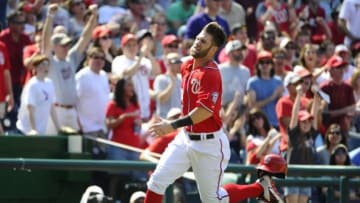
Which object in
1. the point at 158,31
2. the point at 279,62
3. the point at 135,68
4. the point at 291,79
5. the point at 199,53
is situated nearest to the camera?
the point at 199,53

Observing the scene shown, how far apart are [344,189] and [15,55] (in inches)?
184

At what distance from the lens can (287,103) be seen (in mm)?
13281

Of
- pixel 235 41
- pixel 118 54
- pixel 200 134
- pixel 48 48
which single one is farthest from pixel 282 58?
pixel 200 134

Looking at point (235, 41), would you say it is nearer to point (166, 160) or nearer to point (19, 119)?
point (19, 119)

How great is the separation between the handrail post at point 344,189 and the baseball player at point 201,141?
2137 millimetres

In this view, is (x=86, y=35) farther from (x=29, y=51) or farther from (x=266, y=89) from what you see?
(x=266, y=89)

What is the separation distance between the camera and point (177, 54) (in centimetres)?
1395

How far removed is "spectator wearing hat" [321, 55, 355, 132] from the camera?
14156 mm

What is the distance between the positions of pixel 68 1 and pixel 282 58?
9.59 feet

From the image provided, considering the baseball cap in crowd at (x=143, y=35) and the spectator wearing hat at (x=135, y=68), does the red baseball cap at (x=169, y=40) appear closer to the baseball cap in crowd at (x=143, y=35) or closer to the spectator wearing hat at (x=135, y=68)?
the baseball cap in crowd at (x=143, y=35)

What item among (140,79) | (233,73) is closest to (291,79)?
(233,73)

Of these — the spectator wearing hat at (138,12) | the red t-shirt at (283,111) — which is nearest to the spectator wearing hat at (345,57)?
the red t-shirt at (283,111)

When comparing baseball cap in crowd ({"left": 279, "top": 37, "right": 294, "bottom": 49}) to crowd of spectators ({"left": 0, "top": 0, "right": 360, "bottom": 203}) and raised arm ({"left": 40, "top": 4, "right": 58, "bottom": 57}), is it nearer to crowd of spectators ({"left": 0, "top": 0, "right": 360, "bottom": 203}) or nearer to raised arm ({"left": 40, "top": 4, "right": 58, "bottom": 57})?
crowd of spectators ({"left": 0, "top": 0, "right": 360, "bottom": 203})

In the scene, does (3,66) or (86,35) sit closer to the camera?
(3,66)
